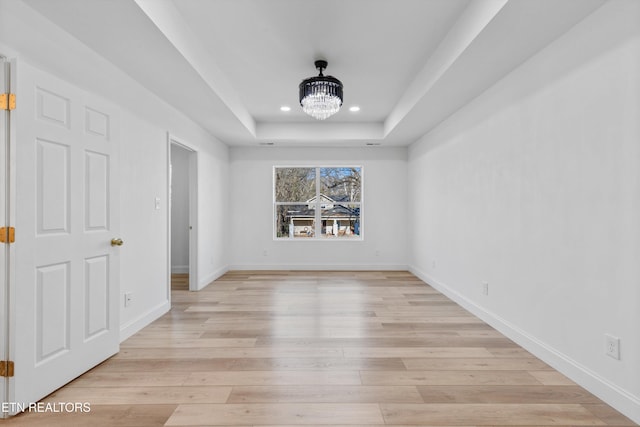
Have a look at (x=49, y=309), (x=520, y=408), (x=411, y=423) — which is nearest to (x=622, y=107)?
(x=520, y=408)

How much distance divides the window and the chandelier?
10.4ft

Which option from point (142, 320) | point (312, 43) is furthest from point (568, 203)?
point (142, 320)

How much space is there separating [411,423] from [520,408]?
681 mm

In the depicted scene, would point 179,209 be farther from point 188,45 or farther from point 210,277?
point 188,45

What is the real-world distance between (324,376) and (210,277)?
3.52 metres

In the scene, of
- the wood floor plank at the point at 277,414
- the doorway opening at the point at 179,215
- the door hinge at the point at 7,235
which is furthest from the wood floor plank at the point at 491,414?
the doorway opening at the point at 179,215

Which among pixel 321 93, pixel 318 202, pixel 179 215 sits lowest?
pixel 179 215

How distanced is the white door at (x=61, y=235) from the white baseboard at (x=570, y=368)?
10.9ft

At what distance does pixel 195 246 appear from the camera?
4805 millimetres

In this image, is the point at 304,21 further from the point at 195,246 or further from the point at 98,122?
the point at 195,246

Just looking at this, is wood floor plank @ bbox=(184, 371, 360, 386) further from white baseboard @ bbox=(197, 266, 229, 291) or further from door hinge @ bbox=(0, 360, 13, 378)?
white baseboard @ bbox=(197, 266, 229, 291)

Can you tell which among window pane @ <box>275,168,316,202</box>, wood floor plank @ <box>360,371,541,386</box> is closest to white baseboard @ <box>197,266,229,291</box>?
window pane @ <box>275,168,316,202</box>

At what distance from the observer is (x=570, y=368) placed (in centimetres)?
223

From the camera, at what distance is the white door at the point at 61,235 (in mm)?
1865
